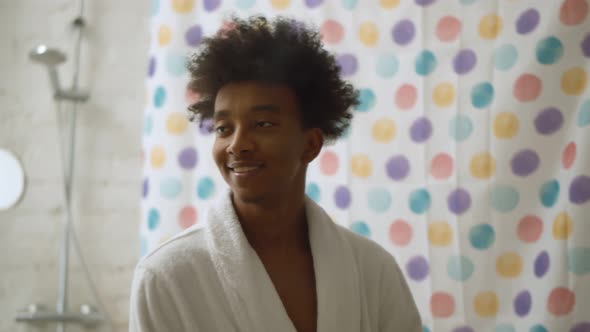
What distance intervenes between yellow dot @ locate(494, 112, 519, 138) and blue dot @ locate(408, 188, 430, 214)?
0.19m

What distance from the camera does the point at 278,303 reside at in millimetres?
905

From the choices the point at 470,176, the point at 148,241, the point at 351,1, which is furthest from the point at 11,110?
the point at 470,176

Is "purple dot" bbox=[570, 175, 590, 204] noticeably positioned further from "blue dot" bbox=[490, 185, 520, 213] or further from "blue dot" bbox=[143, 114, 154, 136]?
"blue dot" bbox=[143, 114, 154, 136]

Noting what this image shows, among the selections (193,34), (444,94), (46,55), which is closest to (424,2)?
(444,94)

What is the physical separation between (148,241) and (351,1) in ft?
2.31

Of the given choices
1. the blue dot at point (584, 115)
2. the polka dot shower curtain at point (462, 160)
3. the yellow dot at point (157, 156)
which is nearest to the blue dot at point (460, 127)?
the polka dot shower curtain at point (462, 160)

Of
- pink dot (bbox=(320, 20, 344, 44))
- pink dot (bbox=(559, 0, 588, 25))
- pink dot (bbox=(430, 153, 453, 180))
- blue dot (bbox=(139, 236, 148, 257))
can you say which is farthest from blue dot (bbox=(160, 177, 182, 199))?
pink dot (bbox=(559, 0, 588, 25))

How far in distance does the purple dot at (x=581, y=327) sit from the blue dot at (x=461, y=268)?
211 millimetres

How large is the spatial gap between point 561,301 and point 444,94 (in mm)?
465

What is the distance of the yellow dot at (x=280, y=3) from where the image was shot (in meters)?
1.40

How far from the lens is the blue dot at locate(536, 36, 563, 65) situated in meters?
1.21

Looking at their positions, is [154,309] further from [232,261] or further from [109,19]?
[109,19]

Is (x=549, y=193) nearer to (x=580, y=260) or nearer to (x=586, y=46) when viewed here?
(x=580, y=260)

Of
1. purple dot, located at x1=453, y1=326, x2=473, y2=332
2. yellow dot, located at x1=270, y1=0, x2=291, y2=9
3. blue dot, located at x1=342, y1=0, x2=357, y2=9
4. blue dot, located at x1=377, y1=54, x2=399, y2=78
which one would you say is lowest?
purple dot, located at x1=453, y1=326, x2=473, y2=332
